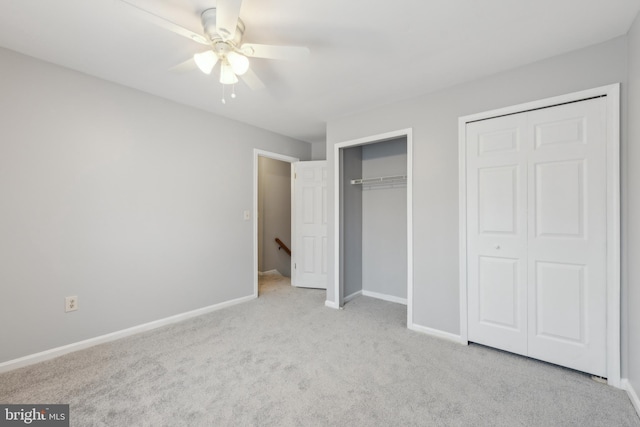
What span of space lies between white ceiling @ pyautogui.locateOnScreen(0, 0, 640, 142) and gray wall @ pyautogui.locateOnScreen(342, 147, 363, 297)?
1187 mm

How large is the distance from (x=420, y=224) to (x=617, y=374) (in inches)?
65.9

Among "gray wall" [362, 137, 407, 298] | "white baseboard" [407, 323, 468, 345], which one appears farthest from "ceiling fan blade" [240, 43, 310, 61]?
"white baseboard" [407, 323, 468, 345]

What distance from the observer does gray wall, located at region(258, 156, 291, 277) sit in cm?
528

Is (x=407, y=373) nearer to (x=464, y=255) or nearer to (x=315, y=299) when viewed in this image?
(x=464, y=255)

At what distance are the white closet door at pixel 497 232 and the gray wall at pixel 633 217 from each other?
0.56 m

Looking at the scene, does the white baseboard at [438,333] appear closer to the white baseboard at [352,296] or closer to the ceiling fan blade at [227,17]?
the white baseboard at [352,296]

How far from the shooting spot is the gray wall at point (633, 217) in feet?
5.49

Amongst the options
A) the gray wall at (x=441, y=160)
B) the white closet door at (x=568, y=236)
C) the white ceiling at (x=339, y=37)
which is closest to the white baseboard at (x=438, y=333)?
the gray wall at (x=441, y=160)

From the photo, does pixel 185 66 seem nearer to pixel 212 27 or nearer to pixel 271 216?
pixel 212 27

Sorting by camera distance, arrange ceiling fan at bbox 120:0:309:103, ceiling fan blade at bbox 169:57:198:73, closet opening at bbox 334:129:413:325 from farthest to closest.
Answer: closet opening at bbox 334:129:413:325 < ceiling fan blade at bbox 169:57:198:73 < ceiling fan at bbox 120:0:309:103

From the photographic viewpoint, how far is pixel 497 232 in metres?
2.35

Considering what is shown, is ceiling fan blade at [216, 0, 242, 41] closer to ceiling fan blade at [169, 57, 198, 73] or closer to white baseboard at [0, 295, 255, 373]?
ceiling fan blade at [169, 57, 198, 73]

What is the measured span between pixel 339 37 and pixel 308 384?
2.41 meters

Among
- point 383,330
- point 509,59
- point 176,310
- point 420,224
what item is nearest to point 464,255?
point 420,224
